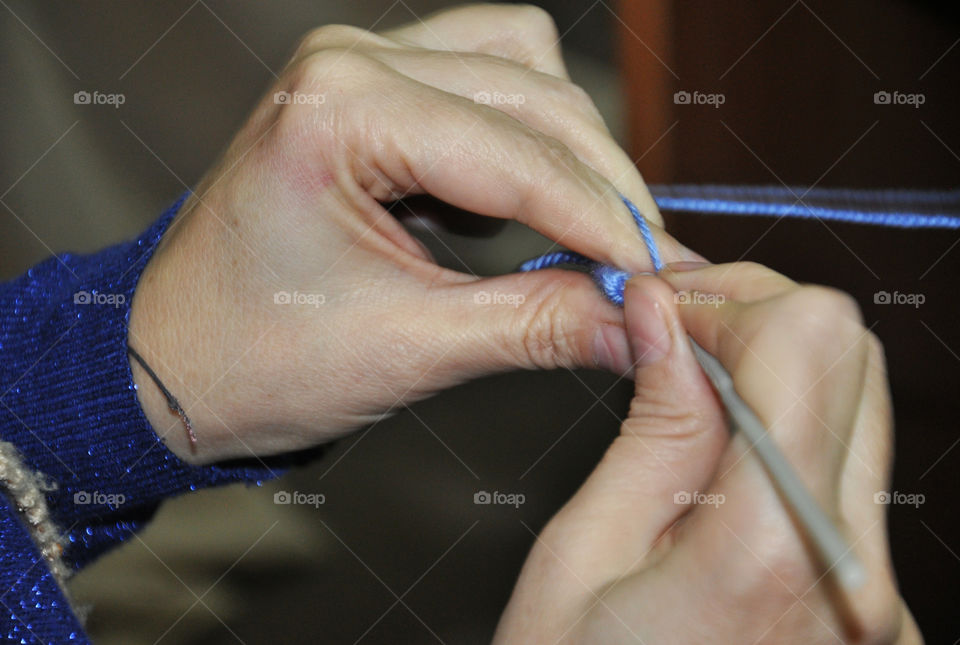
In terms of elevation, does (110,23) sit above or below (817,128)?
above

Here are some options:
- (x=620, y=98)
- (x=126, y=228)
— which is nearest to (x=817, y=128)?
(x=620, y=98)

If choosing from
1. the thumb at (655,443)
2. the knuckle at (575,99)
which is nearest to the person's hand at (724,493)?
the thumb at (655,443)

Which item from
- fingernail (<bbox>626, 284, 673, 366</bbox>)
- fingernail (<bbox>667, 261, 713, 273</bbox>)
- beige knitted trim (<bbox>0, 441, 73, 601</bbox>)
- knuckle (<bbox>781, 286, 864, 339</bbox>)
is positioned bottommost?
beige knitted trim (<bbox>0, 441, 73, 601</bbox>)

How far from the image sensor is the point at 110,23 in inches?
43.7

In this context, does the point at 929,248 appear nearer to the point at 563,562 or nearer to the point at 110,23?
the point at 563,562

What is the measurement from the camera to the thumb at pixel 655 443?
0.42 metres

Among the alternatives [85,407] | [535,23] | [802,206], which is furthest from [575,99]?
[85,407]

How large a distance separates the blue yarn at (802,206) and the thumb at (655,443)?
62 millimetres

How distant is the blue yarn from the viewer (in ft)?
1.77

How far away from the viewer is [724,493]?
1.17 feet

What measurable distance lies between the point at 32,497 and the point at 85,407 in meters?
0.09

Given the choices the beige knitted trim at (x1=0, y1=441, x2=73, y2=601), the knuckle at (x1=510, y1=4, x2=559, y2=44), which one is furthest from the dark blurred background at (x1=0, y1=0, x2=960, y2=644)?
the beige knitted trim at (x1=0, y1=441, x2=73, y2=601)

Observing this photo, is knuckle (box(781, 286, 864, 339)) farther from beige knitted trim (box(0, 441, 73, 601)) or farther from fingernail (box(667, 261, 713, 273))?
beige knitted trim (box(0, 441, 73, 601))

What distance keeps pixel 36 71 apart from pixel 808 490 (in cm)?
114
